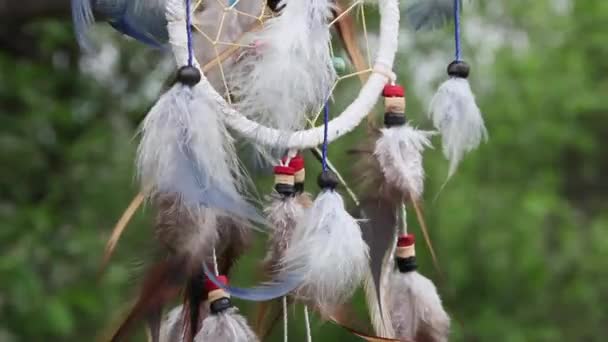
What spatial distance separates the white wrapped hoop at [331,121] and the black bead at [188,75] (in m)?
0.02

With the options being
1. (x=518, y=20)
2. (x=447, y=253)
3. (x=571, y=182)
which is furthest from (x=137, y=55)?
(x=571, y=182)

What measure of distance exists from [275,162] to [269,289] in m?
0.12

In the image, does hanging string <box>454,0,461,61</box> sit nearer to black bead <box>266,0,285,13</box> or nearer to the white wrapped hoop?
the white wrapped hoop

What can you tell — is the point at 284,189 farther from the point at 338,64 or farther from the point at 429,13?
the point at 429,13

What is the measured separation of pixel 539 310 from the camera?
2.09m

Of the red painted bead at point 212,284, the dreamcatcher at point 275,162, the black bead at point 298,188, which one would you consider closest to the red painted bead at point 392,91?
the dreamcatcher at point 275,162

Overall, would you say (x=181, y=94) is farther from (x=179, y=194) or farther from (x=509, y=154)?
(x=509, y=154)

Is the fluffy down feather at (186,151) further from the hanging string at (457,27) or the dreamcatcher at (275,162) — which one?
the hanging string at (457,27)

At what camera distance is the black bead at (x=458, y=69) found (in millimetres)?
787

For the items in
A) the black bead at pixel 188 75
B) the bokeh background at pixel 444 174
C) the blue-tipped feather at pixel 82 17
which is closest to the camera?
the black bead at pixel 188 75

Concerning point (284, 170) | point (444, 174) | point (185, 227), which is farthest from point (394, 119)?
point (444, 174)

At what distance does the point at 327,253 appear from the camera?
2.19 feet

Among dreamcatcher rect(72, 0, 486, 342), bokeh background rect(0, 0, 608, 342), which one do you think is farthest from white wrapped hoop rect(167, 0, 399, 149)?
bokeh background rect(0, 0, 608, 342)

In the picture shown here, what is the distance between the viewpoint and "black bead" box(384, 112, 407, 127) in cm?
75
